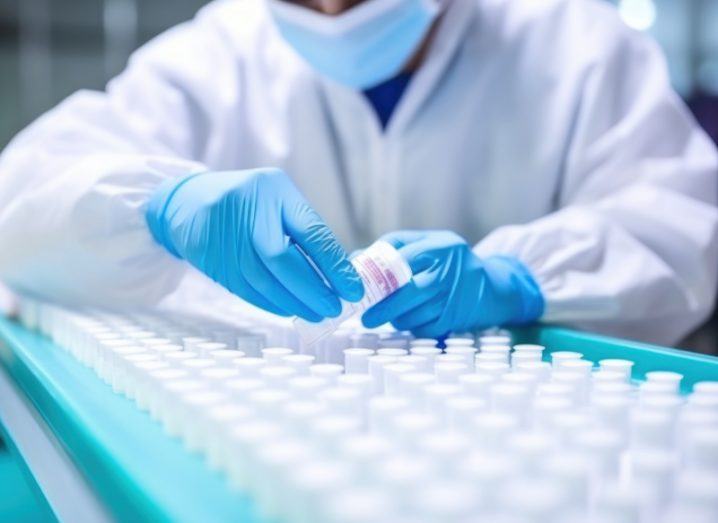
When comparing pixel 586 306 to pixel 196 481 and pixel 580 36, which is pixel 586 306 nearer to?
pixel 580 36

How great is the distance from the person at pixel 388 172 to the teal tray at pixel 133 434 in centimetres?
19

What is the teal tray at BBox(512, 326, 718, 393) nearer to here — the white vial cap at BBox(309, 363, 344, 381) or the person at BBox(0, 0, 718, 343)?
the person at BBox(0, 0, 718, 343)

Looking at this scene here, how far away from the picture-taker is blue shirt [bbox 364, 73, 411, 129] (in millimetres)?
1717

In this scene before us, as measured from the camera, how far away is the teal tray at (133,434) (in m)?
0.54

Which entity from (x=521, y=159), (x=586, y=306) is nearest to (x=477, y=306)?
(x=586, y=306)

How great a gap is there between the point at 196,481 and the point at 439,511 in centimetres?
20

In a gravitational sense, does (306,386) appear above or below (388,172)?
below

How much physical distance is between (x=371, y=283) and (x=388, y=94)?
2.55ft

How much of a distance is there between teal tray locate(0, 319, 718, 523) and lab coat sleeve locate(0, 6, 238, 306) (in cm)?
18

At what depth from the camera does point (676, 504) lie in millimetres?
508

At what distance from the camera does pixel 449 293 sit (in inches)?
45.4

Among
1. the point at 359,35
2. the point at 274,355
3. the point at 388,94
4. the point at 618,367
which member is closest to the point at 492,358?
the point at 618,367

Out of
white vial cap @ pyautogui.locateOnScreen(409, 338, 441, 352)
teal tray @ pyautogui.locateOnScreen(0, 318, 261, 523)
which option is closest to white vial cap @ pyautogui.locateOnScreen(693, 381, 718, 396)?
white vial cap @ pyautogui.locateOnScreen(409, 338, 441, 352)

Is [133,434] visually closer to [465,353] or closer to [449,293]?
[465,353]
